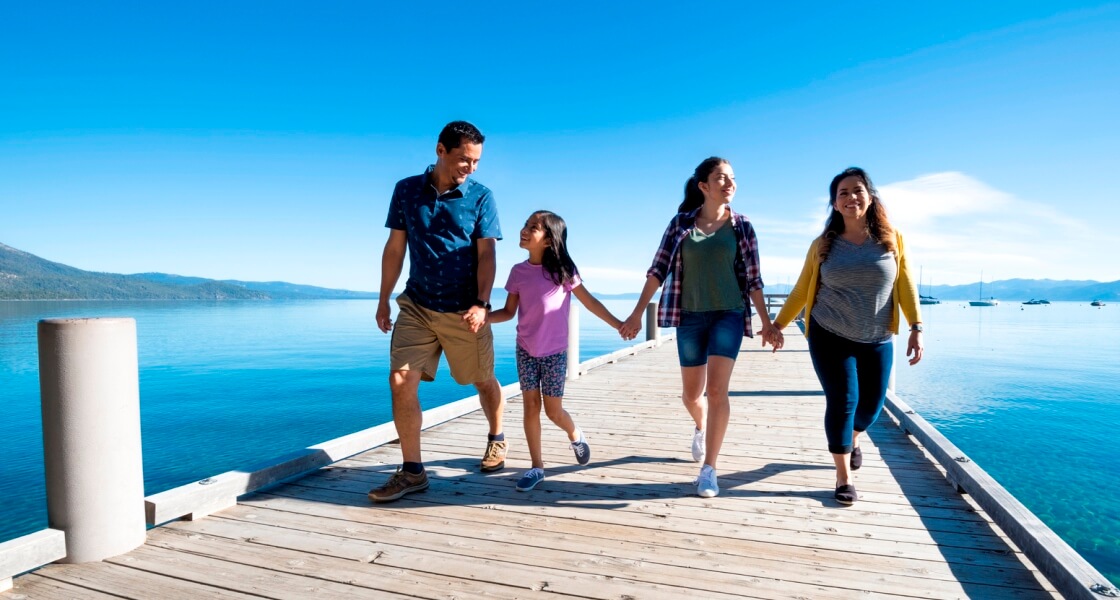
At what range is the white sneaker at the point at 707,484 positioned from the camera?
129 inches

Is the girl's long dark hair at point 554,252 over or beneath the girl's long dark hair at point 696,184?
beneath

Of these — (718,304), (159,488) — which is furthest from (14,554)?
(159,488)

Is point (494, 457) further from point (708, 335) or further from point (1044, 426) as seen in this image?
point (1044, 426)

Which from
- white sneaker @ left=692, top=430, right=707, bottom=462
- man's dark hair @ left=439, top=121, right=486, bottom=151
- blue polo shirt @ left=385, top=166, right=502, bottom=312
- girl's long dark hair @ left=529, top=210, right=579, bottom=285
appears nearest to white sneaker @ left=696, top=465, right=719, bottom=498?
white sneaker @ left=692, top=430, right=707, bottom=462

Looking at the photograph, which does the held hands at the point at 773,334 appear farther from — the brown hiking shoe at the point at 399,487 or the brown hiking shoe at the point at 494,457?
the brown hiking shoe at the point at 399,487

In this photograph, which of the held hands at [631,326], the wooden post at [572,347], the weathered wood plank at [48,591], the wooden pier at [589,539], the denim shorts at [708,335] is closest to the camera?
the weathered wood plank at [48,591]

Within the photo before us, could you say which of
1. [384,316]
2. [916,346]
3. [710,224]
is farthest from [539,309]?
[916,346]

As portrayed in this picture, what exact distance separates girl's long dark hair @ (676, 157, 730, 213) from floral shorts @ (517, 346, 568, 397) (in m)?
1.20

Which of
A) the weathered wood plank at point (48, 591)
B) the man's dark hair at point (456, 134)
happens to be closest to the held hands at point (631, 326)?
the man's dark hair at point (456, 134)

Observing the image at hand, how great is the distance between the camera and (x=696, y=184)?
3.51m

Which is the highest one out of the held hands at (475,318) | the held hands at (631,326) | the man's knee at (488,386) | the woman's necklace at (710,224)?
the woman's necklace at (710,224)

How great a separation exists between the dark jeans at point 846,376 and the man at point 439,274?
6.31 ft

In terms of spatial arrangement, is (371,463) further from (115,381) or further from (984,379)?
(984,379)

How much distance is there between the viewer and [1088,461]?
11.2 m
